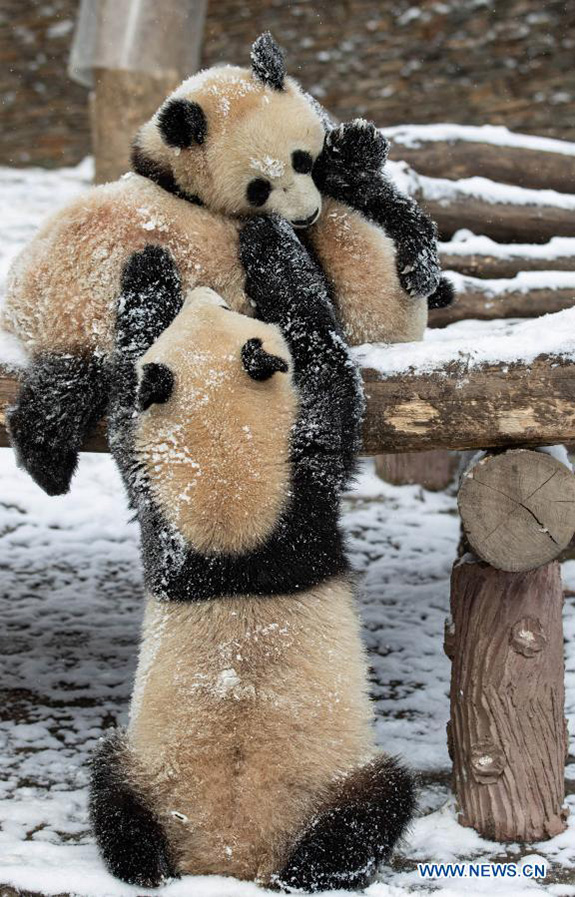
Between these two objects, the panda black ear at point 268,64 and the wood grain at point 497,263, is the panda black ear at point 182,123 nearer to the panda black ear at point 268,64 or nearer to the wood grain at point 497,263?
the panda black ear at point 268,64

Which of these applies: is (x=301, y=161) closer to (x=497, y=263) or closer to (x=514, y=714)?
(x=514, y=714)

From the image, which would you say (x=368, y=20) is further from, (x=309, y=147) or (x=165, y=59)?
(x=309, y=147)

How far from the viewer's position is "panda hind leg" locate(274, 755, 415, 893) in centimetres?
233

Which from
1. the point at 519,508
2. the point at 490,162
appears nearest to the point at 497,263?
the point at 490,162

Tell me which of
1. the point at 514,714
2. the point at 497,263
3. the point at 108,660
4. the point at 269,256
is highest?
the point at 269,256

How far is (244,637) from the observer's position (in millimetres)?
2432

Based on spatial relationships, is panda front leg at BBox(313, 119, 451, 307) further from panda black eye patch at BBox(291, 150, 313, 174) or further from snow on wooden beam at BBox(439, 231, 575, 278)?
snow on wooden beam at BBox(439, 231, 575, 278)

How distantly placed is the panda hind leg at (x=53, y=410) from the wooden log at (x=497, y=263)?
2.50 meters

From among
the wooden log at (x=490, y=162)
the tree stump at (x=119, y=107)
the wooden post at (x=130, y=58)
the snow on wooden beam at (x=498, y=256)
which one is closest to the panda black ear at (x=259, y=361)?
the snow on wooden beam at (x=498, y=256)

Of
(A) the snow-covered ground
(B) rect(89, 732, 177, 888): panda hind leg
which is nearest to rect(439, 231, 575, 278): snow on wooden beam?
(A) the snow-covered ground

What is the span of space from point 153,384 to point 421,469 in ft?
12.6

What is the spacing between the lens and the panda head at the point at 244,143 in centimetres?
260

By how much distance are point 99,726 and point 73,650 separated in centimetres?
69

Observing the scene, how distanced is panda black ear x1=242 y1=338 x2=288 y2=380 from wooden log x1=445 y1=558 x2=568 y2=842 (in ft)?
2.97
